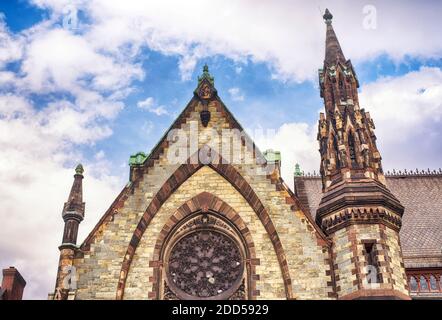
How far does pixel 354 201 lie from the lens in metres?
17.7

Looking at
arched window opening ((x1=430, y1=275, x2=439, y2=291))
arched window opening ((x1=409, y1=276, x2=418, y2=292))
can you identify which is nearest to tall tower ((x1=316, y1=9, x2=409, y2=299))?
arched window opening ((x1=409, y1=276, x2=418, y2=292))

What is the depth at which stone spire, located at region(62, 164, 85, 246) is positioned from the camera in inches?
723

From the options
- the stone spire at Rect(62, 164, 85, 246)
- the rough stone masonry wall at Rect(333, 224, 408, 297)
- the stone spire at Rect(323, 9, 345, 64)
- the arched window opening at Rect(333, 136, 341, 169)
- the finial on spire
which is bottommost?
the rough stone masonry wall at Rect(333, 224, 408, 297)

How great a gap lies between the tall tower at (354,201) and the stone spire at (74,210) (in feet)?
28.0

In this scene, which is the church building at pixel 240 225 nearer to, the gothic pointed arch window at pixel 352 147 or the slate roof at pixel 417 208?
the gothic pointed arch window at pixel 352 147

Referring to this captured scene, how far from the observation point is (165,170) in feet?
64.8

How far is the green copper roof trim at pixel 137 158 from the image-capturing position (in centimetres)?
1988

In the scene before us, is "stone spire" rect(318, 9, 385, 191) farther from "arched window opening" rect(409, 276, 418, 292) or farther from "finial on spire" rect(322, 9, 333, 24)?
"arched window opening" rect(409, 276, 418, 292)

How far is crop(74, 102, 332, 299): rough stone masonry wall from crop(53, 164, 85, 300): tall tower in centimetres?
32

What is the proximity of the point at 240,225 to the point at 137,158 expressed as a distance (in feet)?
15.6

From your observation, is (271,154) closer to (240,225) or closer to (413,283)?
(240,225)

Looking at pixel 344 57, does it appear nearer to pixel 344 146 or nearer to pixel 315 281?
pixel 344 146

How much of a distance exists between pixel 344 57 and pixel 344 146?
4795mm

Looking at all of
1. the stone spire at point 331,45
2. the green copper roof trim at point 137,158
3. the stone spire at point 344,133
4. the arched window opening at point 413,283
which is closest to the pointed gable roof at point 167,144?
the green copper roof trim at point 137,158
